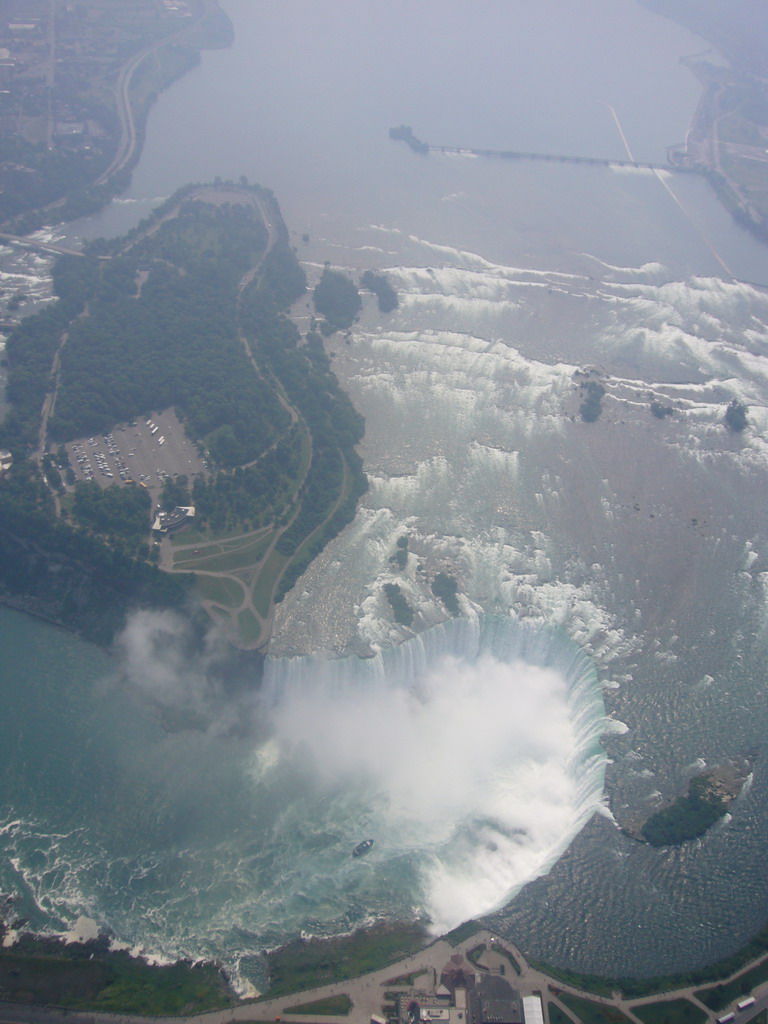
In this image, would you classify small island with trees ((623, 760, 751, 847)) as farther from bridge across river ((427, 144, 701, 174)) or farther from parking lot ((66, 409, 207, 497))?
bridge across river ((427, 144, 701, 174))

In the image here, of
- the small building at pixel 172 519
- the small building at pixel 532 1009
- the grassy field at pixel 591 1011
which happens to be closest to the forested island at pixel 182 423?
the small building at pixel 172 519

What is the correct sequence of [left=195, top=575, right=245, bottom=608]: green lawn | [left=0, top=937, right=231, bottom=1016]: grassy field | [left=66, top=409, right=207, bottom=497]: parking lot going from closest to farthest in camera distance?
[left=0, top=937, right=231, bottom=1016]: grassy field < [left=195, top=575, right=245, bottom=608]: green lawn < [left=66, top=409, right=207, bottom=497]: parking lot

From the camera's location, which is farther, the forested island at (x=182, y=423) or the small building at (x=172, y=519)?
the small building at (x=172, y=519)

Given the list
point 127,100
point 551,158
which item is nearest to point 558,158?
point 551,158

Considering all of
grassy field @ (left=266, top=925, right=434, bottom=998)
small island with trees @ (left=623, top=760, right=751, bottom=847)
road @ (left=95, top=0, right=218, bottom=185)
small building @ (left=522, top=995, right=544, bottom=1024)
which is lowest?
grassy field @ (left=266, top=925, right=434, bottom=998)

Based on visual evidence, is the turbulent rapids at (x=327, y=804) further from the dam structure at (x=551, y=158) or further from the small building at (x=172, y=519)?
the dam structure at (x=551, y=158)

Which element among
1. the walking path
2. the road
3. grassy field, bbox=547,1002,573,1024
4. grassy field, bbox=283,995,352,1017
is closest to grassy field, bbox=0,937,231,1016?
the walking path

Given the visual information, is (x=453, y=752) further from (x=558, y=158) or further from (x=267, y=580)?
(x=558, y=158)
